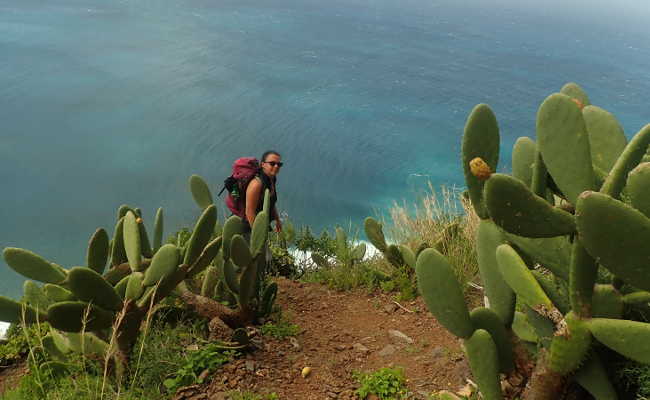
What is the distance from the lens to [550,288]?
74.2 inches

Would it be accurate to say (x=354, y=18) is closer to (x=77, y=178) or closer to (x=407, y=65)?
(x=407, y=65)

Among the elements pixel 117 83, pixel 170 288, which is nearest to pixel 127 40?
pixel 117 83

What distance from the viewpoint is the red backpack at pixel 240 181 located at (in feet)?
12.8

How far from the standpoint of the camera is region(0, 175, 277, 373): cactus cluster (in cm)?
255

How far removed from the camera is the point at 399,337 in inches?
135

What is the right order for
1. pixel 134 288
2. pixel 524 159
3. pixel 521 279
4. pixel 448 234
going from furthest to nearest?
pixel 448 234 → pixel 134 288 → pixel 524 159 → pixel 521 279

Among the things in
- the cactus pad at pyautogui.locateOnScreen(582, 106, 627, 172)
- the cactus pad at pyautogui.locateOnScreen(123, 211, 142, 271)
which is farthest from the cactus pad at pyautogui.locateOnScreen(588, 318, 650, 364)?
the cactus pad at pyautogui.locateOnScreen(123, 211, 142, 271)

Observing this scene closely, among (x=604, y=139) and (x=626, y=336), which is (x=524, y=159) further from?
(x=626, y=336)

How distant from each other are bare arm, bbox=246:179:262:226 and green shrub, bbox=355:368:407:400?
1.46m

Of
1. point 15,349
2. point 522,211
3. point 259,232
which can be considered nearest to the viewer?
point 522,211

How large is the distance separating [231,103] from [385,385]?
13.6 meters

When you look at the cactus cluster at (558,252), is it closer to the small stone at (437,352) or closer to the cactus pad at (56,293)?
the small stone at (437,352)

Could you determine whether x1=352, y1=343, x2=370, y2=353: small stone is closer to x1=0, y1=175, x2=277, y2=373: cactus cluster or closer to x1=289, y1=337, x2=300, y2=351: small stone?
→ x1=289, y1=337, x2=300, y2=351: small stone

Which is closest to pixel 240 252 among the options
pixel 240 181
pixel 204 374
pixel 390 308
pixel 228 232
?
pixel 228 232
